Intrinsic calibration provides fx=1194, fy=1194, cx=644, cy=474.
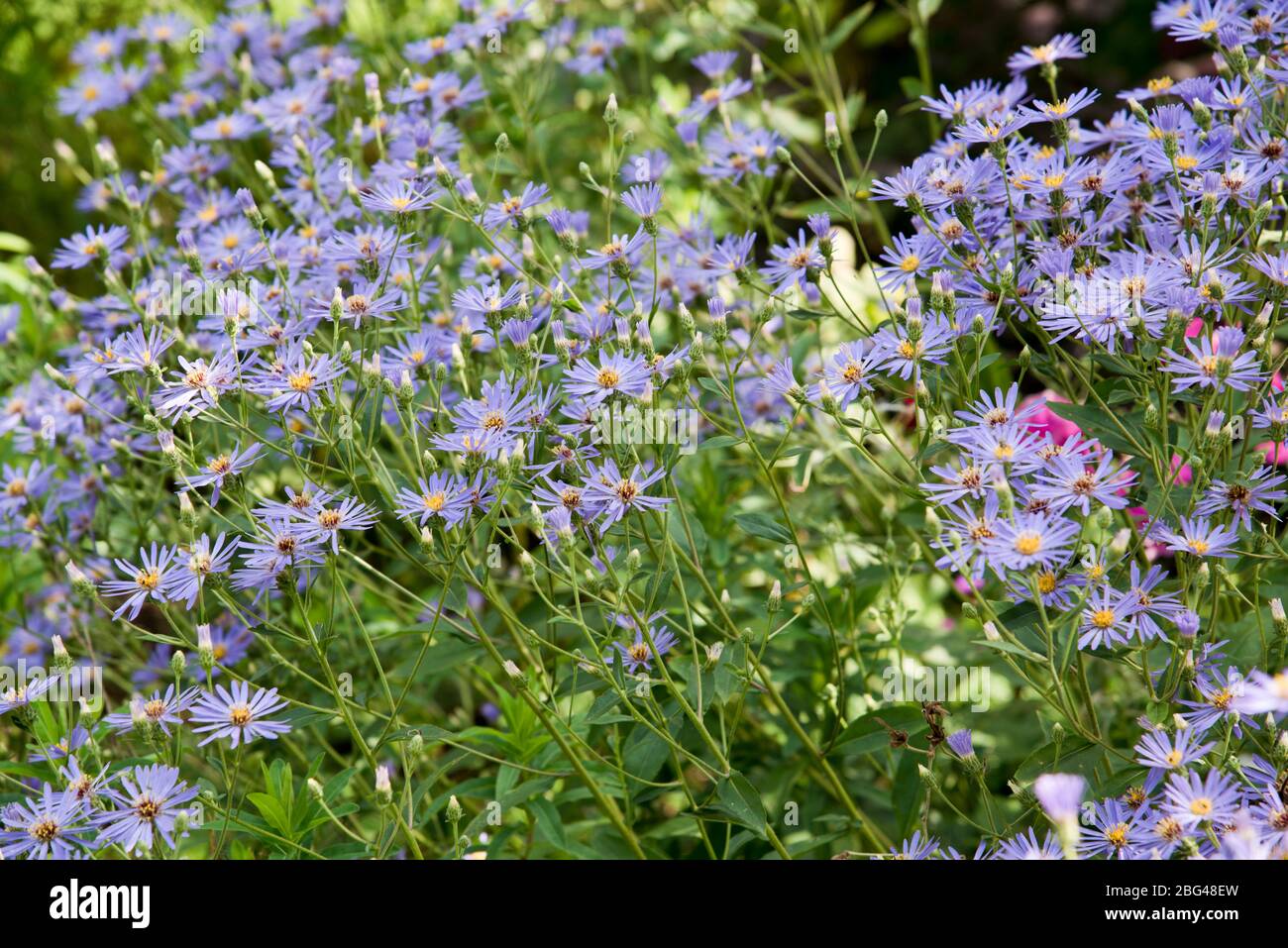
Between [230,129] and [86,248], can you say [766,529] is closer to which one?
[86,248]

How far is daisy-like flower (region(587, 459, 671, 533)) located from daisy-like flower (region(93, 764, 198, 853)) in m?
0.71

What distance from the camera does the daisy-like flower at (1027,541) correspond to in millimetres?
1545

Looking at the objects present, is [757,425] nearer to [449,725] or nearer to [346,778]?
[449,725]

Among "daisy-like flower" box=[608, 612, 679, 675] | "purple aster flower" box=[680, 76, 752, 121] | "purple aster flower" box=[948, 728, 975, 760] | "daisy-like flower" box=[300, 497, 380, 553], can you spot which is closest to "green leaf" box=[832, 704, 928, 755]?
"purple aster flower" box=[948, 728, 975, 760]

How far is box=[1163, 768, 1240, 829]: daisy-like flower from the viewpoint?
1489 millimetres

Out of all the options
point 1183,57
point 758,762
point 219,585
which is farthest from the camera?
point 1183,57

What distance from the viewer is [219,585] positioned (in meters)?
1.83

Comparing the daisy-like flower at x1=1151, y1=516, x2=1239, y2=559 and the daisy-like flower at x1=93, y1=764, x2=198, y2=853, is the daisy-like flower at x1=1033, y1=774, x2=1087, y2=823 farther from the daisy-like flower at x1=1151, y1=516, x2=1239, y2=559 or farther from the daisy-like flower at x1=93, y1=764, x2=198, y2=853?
the daisy-like flower at x1=93, y1=764, x2=198, y2=853

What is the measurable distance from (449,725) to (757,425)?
40.0 inches

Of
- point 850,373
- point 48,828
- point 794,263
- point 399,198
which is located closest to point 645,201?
point 794,263

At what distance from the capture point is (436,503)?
72.0 inches

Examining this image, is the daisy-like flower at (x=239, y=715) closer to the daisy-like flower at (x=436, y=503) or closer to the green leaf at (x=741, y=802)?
the daisy-like flower at (x=436, y=503)

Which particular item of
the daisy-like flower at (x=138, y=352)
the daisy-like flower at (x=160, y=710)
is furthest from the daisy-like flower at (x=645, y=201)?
the daisy-like flower at (x=160, y=710)
